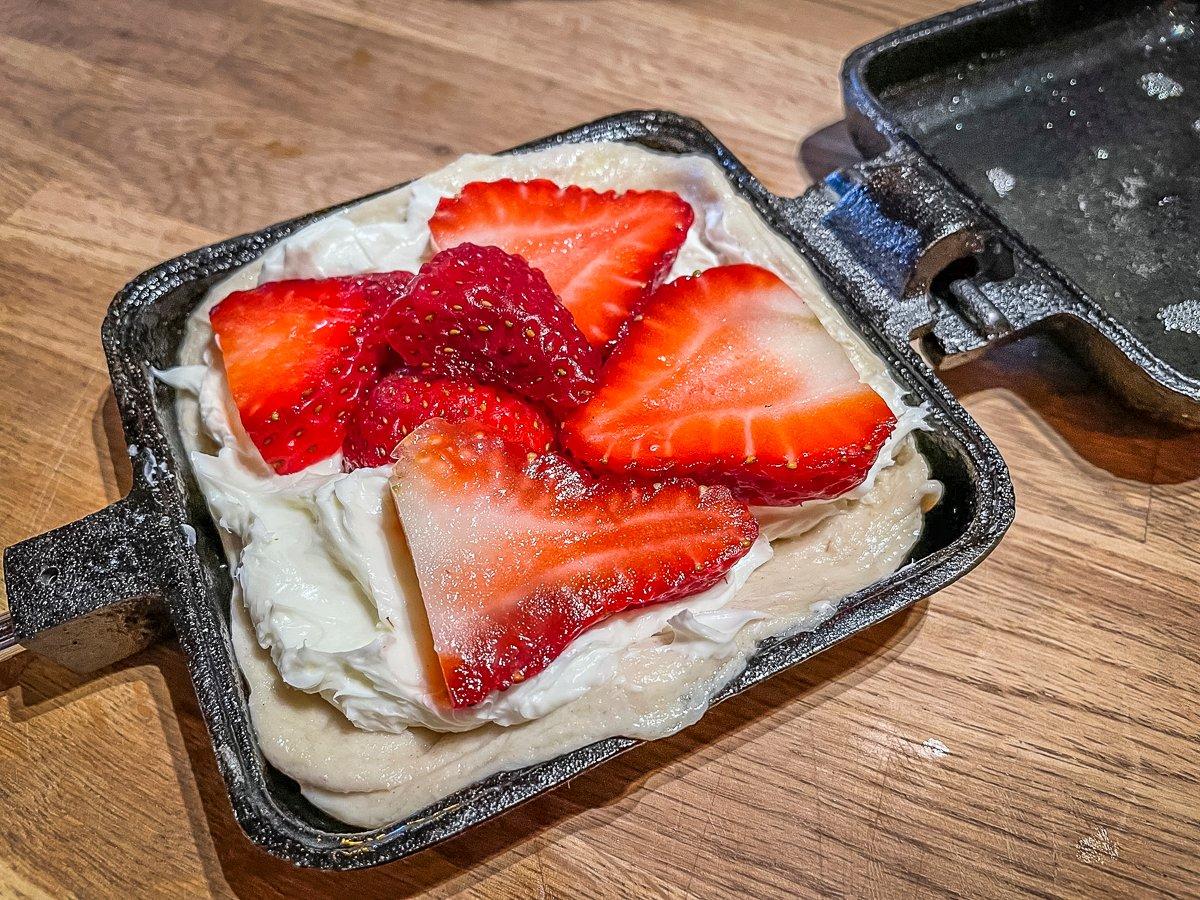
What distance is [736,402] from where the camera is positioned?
125 cm

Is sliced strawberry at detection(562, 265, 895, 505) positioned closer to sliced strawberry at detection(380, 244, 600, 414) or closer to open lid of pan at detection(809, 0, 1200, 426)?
sliced strawberry at detection(380, 244, 600, 414)

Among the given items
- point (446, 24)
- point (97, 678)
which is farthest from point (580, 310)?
point (446, 24)

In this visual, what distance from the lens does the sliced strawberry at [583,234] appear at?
1.38 m

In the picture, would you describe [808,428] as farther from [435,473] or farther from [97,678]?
[97,678]

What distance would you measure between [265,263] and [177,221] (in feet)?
1.94

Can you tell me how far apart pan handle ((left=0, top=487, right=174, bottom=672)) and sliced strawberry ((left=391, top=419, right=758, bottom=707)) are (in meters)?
0.35

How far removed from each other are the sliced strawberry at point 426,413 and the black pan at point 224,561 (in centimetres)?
25

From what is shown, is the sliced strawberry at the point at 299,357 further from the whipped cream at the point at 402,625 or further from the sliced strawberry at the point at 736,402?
the sliced strawberry at the point at 736,402

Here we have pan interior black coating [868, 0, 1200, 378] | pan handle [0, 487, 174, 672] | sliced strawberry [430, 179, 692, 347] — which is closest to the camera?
pan handle [0, 487, 174, 672]

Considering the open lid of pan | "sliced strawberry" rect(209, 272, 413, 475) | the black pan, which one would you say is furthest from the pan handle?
the open lid of pan

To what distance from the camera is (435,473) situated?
1.13 m

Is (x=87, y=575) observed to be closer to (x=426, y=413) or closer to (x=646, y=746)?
(x=426, y=413)

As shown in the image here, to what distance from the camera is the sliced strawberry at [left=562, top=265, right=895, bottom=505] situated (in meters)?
1.20

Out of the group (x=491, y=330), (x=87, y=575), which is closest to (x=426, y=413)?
(x=491, y=330)
